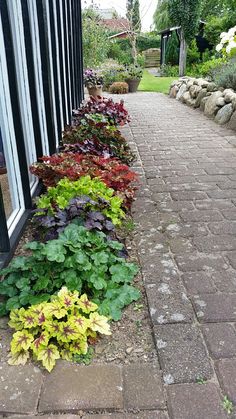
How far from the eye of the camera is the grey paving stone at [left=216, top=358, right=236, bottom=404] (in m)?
1.54

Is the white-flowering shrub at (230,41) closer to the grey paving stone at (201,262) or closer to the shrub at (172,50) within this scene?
the grey paving stone at (201,262)

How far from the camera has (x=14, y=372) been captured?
1.66 m

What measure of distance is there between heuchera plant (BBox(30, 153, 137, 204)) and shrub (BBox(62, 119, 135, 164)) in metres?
0.80

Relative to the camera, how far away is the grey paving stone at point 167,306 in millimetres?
1966

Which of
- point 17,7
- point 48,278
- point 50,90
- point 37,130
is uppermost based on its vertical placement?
point 17,7

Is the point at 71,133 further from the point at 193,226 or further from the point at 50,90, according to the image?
the point at 193,226

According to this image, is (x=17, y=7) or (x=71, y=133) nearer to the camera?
(x=17, y=7)

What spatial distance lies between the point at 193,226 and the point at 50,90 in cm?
219

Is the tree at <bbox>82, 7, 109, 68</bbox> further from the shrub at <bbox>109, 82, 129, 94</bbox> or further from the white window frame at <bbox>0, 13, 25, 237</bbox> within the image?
the white window frame at <bbox>0, 13, 25, 237</bbox>

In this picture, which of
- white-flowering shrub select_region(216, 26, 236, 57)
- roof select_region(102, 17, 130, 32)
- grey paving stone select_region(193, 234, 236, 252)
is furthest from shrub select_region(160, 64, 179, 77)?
grey paving stone select_region(193, 234, 236, 252)

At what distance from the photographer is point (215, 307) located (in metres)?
2.05

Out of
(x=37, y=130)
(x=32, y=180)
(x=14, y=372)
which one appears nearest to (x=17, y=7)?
(x=37, y=130)

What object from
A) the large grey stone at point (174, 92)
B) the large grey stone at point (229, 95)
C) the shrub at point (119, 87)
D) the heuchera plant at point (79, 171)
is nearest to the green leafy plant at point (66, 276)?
the heuchera plant at point (79, 171)

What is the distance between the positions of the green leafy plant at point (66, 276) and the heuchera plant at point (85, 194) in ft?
1.46
